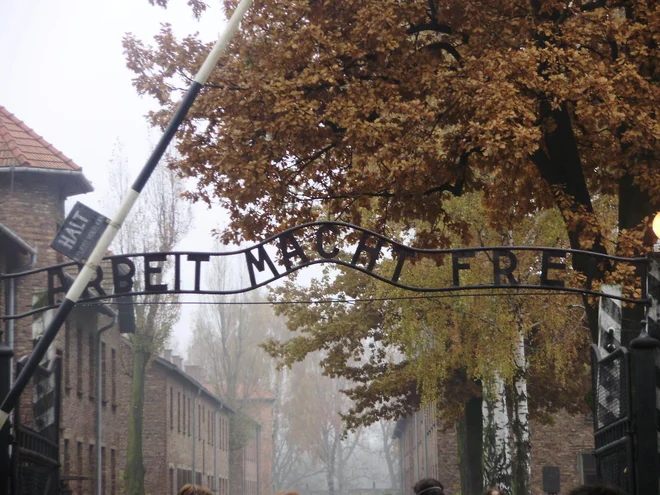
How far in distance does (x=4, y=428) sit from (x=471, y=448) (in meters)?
24.9

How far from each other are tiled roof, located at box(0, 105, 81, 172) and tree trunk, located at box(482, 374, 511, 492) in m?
12.2

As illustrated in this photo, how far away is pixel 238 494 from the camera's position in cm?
7844

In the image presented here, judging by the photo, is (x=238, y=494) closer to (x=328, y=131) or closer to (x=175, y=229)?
(x=175, y=229)

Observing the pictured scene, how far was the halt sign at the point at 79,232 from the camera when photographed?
9117mm

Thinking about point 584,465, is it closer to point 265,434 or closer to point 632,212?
point 632,212

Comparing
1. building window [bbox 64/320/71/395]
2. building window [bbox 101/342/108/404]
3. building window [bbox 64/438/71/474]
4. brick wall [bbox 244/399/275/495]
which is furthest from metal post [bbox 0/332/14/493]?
brick wall [bbox 244/399/275/495]

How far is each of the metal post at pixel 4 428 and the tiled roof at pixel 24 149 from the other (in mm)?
20847

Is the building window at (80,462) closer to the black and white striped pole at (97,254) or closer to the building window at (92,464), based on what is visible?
the building window at (92,464)

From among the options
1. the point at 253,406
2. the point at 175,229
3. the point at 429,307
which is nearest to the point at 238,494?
the point at 253,406

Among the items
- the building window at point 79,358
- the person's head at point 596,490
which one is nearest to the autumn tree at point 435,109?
the person's head at point 596,490

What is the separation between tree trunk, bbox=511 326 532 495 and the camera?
25516 mm

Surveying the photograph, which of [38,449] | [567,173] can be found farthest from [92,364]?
[38,449]

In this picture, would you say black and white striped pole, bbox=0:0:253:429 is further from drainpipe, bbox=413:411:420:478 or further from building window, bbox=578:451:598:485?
drainpipe, bbox=413:411:420:478

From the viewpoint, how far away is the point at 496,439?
25.1m
